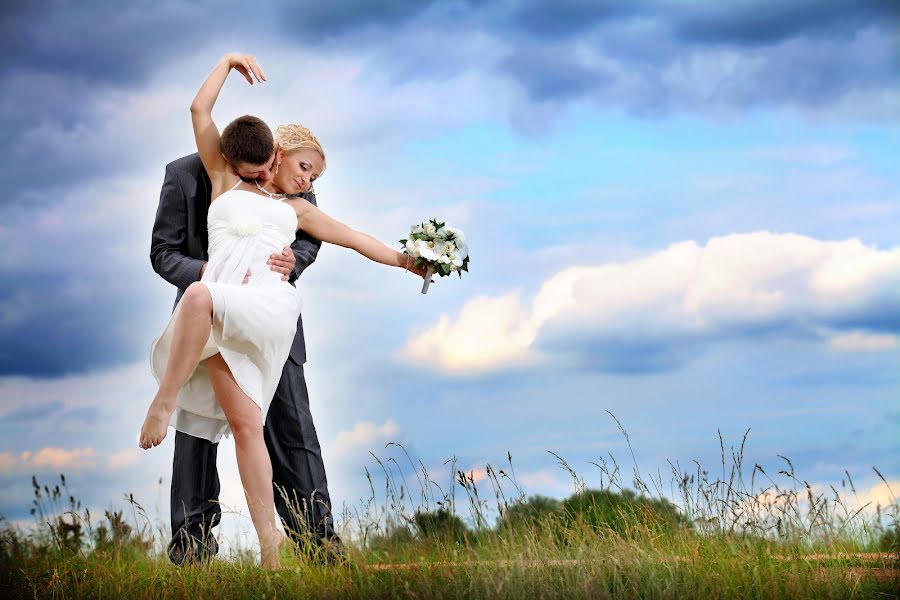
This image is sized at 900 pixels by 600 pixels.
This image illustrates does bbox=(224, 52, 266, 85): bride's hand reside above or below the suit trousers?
above

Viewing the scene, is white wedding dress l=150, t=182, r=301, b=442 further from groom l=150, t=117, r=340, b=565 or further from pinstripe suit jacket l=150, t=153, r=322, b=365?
pinstripe suit jacket l=150, t=153, r=322, b=365

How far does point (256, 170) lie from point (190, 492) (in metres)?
1.90

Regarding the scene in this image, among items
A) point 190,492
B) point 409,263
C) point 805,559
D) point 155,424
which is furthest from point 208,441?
point 805,559

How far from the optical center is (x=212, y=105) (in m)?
5.31

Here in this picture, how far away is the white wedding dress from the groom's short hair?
0.19m

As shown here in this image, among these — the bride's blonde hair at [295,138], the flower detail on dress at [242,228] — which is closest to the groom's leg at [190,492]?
the flower detail on dress at [242,228]

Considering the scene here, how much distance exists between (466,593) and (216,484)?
2014 mm

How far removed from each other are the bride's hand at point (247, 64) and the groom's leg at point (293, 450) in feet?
5.38

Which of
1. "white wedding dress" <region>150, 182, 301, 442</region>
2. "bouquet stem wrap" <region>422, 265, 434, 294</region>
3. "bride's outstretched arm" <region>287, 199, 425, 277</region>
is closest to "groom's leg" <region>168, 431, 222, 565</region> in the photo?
"white wedding dress" <region>150, 182, 301, 442</region>

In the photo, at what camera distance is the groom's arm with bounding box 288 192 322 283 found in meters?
5.62

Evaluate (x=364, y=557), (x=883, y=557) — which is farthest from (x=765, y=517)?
(x=364, y=557)

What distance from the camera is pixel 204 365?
206 inches

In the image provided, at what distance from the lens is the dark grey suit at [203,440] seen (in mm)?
5605

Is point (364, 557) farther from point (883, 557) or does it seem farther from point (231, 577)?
point (883, 557)
